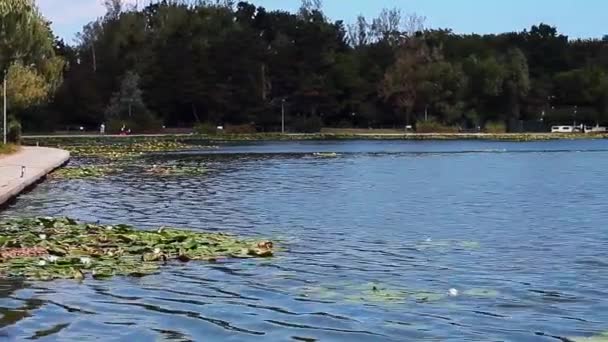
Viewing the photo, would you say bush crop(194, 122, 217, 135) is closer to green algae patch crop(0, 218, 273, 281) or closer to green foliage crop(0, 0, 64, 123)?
green foliage crop(0, 0, 64, 123)

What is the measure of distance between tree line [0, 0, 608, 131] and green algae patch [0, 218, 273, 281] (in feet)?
277

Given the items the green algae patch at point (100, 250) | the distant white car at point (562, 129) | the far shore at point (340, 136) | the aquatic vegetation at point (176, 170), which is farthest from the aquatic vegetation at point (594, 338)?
the distant white car at point (562, 129)

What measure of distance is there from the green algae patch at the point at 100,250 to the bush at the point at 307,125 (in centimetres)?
8785

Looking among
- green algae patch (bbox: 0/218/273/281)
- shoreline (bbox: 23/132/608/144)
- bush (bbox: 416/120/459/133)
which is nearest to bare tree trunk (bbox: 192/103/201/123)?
shoreline (bbox: 23/132/608/144)

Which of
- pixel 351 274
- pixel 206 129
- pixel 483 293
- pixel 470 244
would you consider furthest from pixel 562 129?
pixel 483 293

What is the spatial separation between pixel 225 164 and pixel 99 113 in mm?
61969

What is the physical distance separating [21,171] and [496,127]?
283 ft

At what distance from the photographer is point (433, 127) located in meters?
106

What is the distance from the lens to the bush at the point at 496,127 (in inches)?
4323

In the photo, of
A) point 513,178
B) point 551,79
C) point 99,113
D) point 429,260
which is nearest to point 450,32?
point 551,79

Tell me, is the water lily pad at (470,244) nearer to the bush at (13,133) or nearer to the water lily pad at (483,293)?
the water lily pad at (483,293)

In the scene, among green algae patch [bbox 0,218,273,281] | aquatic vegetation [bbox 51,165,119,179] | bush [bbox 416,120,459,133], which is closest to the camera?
green algae patch [bbox 0,218,273,281]

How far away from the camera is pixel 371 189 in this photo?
29.3 meters

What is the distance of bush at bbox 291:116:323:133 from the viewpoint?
344 feet
